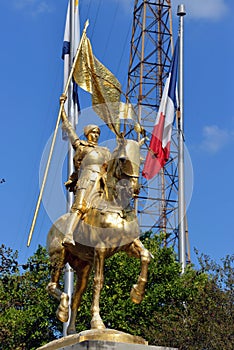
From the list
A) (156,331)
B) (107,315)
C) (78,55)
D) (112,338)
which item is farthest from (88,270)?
(107,315)

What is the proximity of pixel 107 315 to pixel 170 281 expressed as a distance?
2.98m

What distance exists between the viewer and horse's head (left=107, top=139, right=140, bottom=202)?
45.5ft

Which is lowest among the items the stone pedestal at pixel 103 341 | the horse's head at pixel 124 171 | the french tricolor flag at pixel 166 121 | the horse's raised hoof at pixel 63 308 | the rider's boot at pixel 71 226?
the stone pedestal at pixel 103 341

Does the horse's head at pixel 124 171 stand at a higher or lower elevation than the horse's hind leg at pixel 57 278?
higher

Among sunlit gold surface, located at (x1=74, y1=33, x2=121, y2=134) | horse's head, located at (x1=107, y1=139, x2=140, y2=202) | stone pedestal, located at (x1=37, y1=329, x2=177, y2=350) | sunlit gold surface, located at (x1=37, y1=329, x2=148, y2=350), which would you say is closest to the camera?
stone pedestal, located at (x1=37, y1=329, x2=177, y2=350)

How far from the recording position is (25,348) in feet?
102

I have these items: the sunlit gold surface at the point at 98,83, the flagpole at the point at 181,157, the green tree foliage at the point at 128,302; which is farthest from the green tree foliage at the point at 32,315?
the sunlit gold surface at the point at 98,83

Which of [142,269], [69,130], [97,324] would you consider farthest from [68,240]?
[69,130]

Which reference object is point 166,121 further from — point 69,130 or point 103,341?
point 103,341

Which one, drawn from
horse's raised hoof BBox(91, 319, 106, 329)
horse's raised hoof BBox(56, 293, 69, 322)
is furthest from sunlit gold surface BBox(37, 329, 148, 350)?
horse's raised hoof BBox(56, 293, 69, 322)

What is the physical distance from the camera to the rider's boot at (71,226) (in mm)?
13250

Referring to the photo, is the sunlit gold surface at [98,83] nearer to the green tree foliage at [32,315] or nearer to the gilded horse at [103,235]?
the gilded horse at [103,235]

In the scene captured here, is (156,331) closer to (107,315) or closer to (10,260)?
(107,315)

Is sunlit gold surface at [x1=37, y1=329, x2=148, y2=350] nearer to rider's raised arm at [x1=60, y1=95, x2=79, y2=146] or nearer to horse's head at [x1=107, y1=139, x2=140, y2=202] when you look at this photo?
horse's head at [x1=107, y1=139, x2=140, y2=202]
